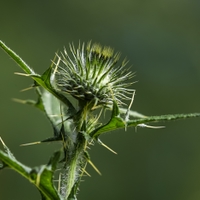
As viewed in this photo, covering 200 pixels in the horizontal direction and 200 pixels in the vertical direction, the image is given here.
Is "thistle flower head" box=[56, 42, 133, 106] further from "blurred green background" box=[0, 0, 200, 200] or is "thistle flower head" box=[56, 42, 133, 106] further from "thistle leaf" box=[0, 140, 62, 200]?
"blurred green background" box=[0, 0, 200, 200]

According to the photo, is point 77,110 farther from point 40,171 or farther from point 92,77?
point 40,171

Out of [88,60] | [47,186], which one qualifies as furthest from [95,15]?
[47,186]

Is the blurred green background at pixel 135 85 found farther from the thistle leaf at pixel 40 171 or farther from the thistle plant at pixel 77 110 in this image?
the thistle leaf at pixel 40 171

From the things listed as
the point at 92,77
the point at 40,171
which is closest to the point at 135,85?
the point at 92,77

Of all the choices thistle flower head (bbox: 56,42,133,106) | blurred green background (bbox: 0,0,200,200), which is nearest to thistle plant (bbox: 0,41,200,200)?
thistle flower head (bbox: 56,42,133,106)

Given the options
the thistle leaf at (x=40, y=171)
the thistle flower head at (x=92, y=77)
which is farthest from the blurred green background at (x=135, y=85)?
the thistle leaf at (x=40, y=171)
